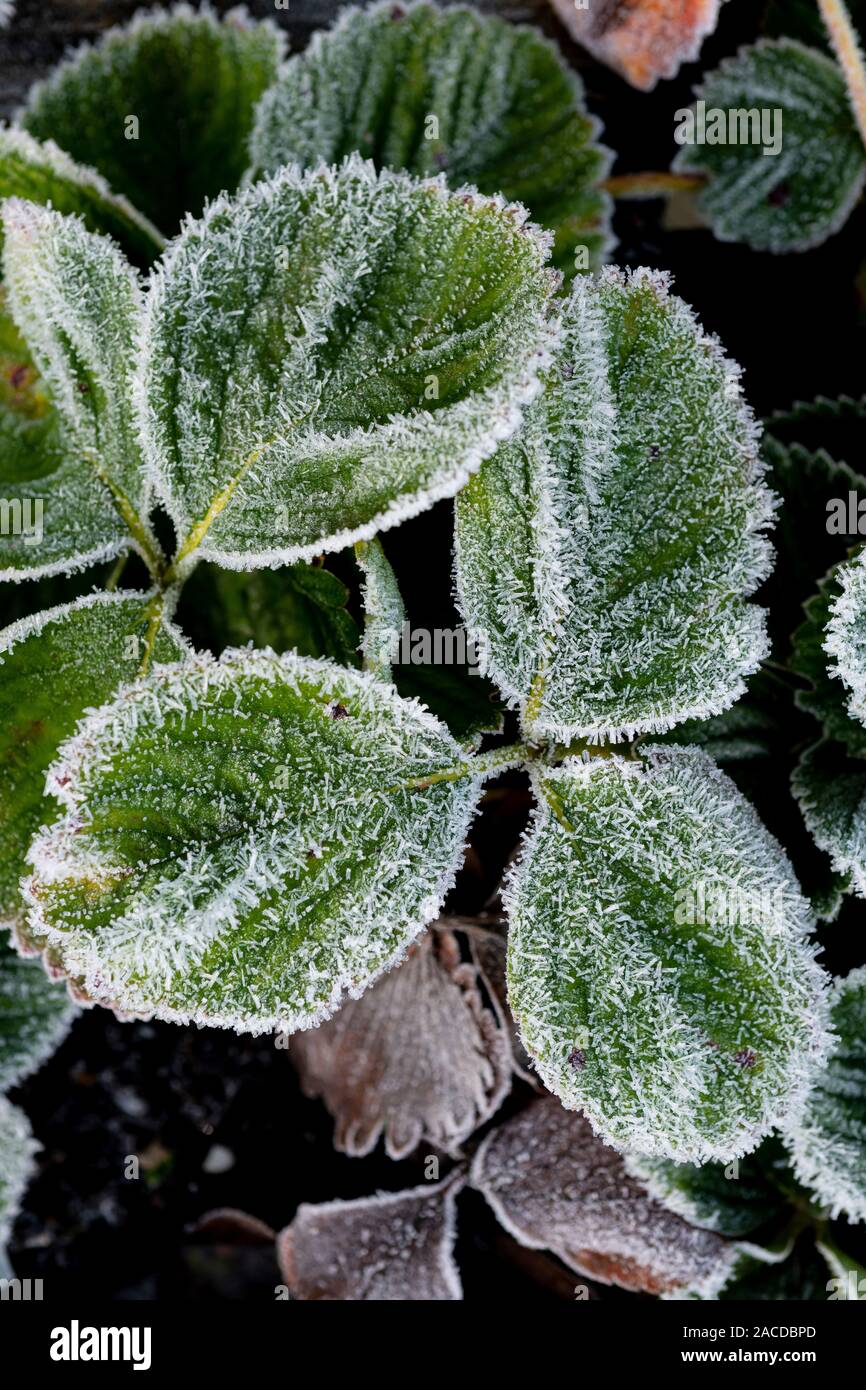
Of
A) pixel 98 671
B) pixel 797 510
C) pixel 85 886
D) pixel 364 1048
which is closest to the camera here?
pixel 85 886

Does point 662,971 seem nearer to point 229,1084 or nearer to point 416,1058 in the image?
point 416,1058

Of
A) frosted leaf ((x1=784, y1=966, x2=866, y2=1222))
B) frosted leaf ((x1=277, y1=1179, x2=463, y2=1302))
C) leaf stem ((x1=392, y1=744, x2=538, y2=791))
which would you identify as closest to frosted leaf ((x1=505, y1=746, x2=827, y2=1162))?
leaf stem ((x1=392, y1=744, x2=538, y2=791))

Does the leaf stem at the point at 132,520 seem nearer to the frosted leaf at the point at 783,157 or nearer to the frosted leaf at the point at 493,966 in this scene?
the frosted leaf at the point at 493,966

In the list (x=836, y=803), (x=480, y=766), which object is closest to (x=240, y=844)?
(x=480, y=766)

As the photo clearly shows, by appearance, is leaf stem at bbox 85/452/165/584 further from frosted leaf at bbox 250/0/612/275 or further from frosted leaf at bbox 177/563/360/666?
frosted leaf at bbox 250/0/612/275

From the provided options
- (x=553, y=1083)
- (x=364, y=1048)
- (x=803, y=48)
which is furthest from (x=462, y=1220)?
(x=803, y=48)
